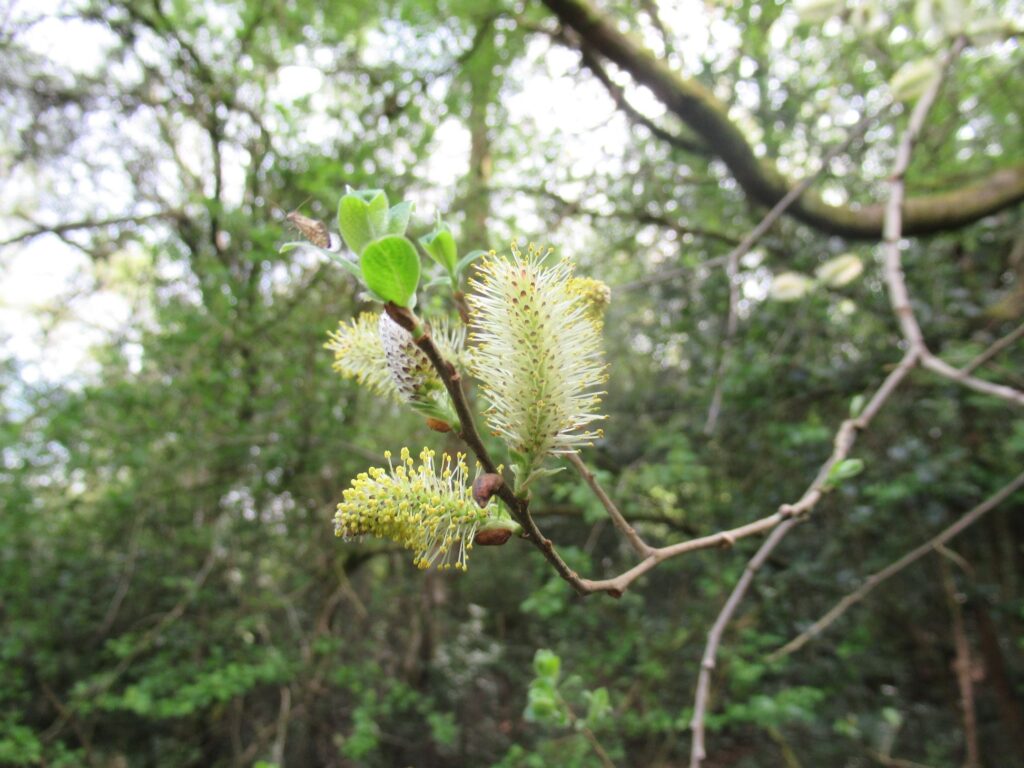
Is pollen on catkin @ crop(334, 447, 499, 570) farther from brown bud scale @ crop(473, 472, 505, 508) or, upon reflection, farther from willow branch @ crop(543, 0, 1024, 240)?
willow branch @ crop(543, 0, 1024, 240)

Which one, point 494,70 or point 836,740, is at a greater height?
point 494,70

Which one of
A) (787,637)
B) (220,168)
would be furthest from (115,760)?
(787,637)

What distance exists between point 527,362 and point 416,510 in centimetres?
18

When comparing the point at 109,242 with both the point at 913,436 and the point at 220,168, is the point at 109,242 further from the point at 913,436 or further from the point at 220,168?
the point at 913,436

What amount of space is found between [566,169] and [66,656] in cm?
359

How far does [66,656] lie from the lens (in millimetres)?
3482

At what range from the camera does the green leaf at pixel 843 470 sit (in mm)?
989

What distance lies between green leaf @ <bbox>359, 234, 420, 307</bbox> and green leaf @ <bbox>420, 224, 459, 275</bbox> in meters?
0.07

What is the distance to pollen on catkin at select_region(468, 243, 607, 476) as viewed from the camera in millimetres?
646

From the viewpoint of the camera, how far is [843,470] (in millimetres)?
999

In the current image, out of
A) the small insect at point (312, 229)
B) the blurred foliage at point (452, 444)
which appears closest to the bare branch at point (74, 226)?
the blurred foliage at point (452, 444)

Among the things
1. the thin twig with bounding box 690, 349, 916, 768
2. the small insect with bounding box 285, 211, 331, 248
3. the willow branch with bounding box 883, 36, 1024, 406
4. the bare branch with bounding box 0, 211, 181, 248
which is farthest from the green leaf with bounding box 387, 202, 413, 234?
the bare branch with bounding box 0, 211, 181, 248

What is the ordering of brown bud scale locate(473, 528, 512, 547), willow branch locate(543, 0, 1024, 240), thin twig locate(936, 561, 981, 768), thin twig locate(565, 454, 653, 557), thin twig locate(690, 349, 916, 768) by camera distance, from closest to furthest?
brown bud scale locate(473, 528, 512, 547), thin twig locate(565, 454, 653, 557), thin twig locate(690, 349, 916, 768), thin twig locate(936, 561, 981, 768), willow branch locate(543, 0, 1024, 240)

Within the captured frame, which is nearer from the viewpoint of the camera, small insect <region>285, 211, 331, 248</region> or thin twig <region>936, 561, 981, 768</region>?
small insect <region>285, 211, 331, 248</region>
